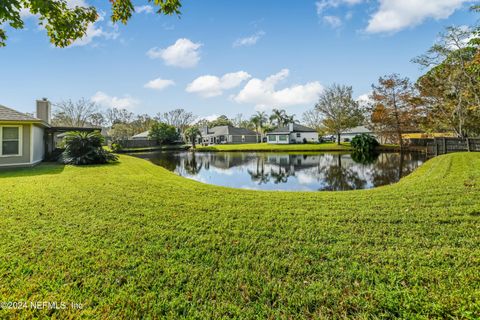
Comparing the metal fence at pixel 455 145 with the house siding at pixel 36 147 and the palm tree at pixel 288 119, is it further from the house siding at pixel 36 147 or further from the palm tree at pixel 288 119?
the palm tree at pixel 288 119

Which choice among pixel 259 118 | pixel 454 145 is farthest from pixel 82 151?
pixel 259 118

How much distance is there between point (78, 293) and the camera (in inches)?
90.4

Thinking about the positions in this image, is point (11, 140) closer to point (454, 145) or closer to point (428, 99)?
point (454, 145)

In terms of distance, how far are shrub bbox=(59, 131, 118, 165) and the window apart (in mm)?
2285

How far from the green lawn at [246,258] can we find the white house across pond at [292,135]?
130ft

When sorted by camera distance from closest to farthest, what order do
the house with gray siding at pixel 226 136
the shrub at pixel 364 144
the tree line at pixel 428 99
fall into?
the tree line at pixel 428 99
the shrub at pixel 364 144
the house with gray siding at pixel 226 136

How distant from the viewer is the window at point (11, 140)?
419 inches

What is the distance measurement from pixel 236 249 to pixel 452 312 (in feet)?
7.25

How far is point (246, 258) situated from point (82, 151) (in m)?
14.1

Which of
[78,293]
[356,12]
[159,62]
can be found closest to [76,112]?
[159,62]

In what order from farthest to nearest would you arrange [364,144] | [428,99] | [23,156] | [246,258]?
[364,144] < [428,99] < [23,156] < [246,258]

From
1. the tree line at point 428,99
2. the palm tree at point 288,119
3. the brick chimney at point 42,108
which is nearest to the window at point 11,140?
the brick chimney at point 42,108

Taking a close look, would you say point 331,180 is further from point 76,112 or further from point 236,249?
point 76,112

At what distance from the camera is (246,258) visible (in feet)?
9.53
